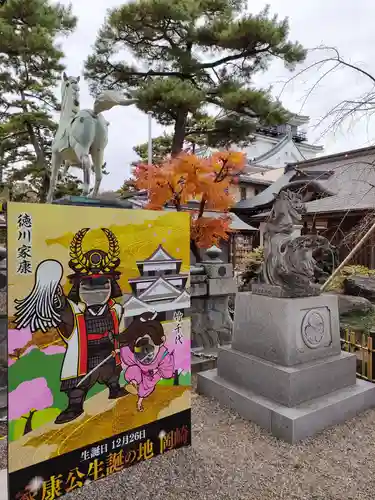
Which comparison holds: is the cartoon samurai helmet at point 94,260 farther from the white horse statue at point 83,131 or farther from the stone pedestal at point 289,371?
the stone pedestal at point 289,371

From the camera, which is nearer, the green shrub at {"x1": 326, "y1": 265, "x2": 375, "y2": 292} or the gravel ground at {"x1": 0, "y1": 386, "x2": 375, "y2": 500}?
the gravel ground at {"x1": 0, "y1": 386, "x2": 375, "y2": 500}

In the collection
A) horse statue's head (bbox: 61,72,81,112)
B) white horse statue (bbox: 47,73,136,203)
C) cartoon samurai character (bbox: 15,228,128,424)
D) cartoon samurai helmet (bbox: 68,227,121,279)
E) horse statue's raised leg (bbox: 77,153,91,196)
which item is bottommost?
cartoon samurai character (bbox: 15,228,128,424)

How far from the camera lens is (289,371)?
3.36 metres

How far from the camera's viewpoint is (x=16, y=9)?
941 cm

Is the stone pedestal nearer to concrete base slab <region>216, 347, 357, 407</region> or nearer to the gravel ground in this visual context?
concrete base slab <region>216, 347, 357, 407</region>

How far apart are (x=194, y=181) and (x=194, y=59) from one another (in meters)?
5.03

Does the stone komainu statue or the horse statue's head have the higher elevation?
the horse statue's head

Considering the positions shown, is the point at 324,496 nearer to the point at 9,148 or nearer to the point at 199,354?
the point at 199,354

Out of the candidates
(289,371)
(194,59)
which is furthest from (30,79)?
(289,371)

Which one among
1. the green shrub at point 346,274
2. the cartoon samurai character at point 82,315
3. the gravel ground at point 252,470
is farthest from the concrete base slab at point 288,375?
the green shrub at point 346,274

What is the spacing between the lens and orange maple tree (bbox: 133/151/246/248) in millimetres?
8367

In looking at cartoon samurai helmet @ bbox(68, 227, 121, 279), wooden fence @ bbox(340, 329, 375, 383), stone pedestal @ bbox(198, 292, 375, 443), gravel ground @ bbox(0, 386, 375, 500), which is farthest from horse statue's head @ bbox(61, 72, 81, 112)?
wooden fence @ bbox(340, 329, 375, 383)

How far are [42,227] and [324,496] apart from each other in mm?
2670

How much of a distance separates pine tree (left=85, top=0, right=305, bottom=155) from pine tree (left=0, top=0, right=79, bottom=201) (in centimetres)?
155
